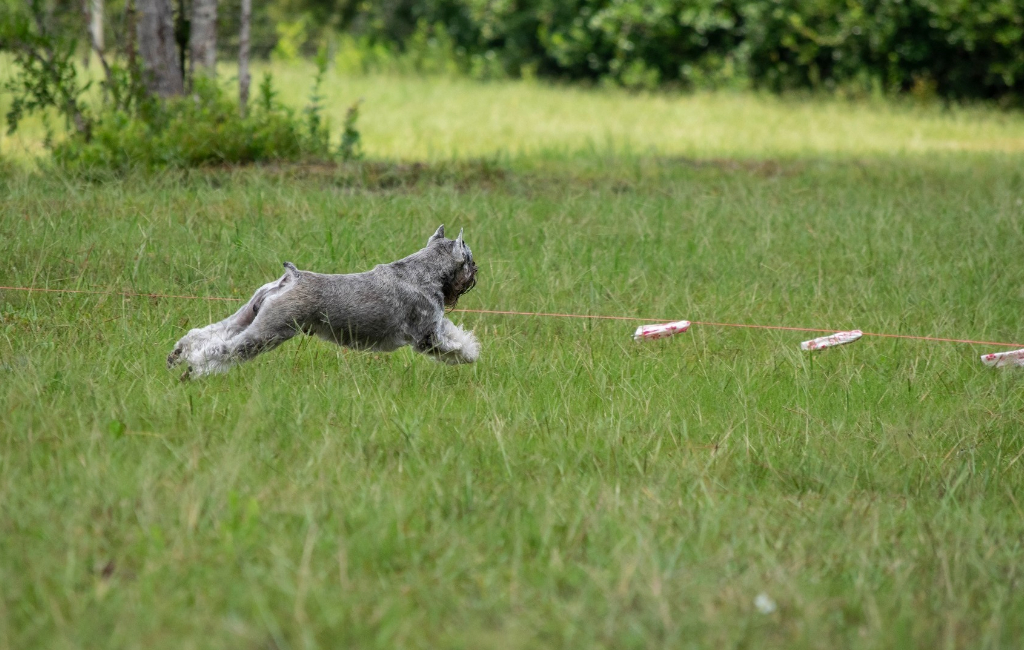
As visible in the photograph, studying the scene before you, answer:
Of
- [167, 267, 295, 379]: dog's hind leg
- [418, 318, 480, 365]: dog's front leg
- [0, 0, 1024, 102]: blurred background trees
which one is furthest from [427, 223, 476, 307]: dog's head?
[0, 0, 1024, 102]: blurred background trees

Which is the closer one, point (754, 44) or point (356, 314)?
point (356, 314)

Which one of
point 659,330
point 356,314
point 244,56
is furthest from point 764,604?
point 244,56

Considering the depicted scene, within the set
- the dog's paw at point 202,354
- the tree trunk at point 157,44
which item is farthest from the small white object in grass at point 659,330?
the tree trunk at point 157,44

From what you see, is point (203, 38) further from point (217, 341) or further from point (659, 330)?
point (217, 341)

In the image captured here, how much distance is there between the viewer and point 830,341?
596cm

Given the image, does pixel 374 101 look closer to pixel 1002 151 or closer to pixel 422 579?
pixel 1002 151

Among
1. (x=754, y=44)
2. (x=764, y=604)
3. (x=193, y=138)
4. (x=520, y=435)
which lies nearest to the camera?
(x=764, y=604)

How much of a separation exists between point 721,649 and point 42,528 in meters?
2.00

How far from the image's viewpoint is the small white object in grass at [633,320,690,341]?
605 centimetres

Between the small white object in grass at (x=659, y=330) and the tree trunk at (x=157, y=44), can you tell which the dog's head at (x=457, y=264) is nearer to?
the small white object in grass at (x=659, y=330)

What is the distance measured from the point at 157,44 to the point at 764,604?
8376 millimetres

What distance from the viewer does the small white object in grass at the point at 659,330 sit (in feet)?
19.9

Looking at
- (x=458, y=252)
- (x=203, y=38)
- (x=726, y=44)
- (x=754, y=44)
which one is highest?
(x=458, y=252)

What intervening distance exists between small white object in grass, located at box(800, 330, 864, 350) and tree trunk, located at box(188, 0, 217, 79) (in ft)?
21.5
